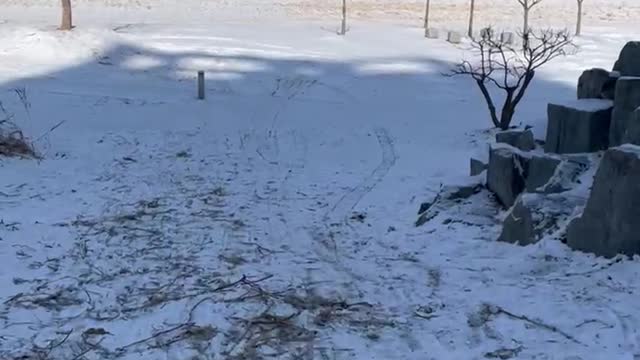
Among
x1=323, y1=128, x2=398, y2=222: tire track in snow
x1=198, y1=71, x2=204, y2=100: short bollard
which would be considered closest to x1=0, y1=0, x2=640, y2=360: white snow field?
x1=323, y1=128, x2=398, y2=222: tire track in snow

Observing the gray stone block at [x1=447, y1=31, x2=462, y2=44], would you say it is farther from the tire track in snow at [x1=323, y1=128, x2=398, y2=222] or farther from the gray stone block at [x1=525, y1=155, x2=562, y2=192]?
the gray stone block at [x1=525, y1=155, x2=562, y2=192]

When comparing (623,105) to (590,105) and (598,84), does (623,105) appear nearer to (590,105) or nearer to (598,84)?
(590,105)

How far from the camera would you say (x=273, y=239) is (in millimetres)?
9188

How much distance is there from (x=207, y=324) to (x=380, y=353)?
1221 millimetres

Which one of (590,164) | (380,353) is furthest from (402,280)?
(590,164)

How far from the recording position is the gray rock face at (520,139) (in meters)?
10.3

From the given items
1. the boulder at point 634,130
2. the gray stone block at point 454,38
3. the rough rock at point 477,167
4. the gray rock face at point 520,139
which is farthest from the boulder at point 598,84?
the gray stone block at point 454,38

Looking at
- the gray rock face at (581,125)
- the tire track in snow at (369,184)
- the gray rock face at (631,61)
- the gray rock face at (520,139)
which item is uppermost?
the gray rock face at (631,61)

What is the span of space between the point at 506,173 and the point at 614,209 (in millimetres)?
2447

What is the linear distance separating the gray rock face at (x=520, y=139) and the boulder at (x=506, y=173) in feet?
1.41

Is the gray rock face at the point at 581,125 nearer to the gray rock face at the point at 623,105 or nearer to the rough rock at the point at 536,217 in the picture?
the gray rock face at the point at 623,105

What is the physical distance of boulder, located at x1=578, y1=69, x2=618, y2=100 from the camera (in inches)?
393

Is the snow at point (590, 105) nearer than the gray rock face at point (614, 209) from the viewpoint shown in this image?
No

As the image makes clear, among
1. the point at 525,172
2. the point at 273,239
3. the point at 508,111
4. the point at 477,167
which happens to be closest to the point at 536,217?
the point at 525,172
